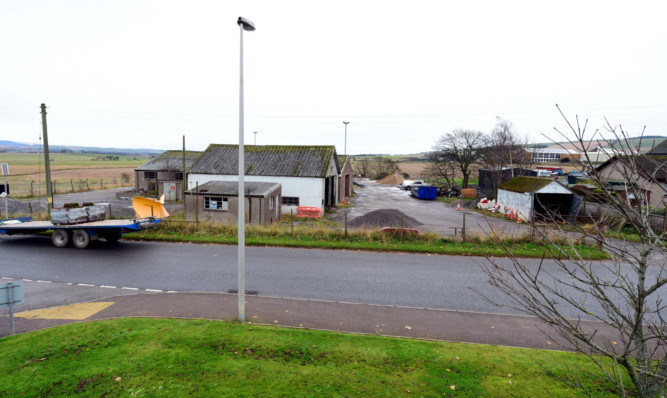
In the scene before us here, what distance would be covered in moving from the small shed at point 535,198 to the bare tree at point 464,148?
17.3 metres

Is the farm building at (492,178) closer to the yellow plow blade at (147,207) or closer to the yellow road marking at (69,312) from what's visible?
the yellow plow blade at (147,207)

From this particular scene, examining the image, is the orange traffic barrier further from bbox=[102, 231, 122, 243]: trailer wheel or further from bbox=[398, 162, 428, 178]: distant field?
bbox=[398, 162, 428, 178]: distant field

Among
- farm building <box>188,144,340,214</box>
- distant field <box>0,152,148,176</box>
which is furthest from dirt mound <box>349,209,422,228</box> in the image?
distant field <box>0,152,148,176</box>

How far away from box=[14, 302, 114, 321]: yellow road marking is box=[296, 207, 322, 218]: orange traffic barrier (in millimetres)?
18590

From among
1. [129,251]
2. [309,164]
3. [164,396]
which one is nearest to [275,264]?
[129,251]

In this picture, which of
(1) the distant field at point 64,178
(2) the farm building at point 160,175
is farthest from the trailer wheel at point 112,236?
(1) the distant field at point 64,178

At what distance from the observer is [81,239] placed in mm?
15852

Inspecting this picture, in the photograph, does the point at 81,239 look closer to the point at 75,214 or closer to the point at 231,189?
the point at 75,214

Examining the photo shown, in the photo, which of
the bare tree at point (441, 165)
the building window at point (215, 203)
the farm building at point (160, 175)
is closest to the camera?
the building window at point (215, 203)

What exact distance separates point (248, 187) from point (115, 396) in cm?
2120

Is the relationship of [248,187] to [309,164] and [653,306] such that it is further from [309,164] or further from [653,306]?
[653,306]

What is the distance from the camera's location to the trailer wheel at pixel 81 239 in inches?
622

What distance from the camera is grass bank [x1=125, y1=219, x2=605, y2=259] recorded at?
1593cm

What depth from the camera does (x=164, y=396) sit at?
5559 millimetres
